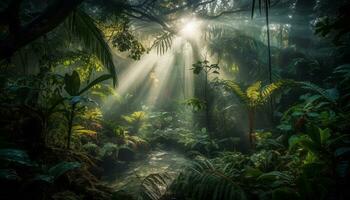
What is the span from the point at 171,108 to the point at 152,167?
6640mm

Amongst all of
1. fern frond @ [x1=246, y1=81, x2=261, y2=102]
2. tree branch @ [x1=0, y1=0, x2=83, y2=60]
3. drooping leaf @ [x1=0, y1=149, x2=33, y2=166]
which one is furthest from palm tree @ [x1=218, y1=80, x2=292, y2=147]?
drooping leaf @ [x1=0, y1=149, x2=33, y2=166]

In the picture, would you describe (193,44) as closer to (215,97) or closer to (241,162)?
(215,97)

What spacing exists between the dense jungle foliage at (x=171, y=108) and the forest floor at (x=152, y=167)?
49 millimetres

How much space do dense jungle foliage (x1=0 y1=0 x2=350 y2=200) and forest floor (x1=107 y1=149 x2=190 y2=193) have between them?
0.05 m

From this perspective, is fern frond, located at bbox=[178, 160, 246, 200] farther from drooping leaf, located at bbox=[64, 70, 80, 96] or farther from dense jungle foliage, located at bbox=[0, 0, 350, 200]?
Answer: drooping leaf, located at bbox=[64, 70, 80, 96]

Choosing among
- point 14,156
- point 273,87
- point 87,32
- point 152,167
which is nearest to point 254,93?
point 273,87

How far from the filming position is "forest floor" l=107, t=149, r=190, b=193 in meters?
5.45

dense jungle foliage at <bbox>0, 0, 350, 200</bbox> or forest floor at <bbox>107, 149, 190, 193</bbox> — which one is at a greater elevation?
dense jungle foliage at <bbox>0, 0, 350, 200</bbox>

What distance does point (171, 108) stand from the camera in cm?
1301

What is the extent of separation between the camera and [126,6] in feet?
21.0

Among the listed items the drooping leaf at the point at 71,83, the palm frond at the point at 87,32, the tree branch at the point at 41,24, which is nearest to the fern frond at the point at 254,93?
the palm frond at the point at 87,32

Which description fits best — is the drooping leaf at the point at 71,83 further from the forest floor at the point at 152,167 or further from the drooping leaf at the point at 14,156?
the drooping leaf at the point at 14,156

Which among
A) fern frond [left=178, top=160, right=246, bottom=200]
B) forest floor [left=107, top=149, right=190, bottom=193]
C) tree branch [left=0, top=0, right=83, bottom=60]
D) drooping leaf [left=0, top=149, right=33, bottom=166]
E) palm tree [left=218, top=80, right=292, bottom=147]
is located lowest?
forest floor [left=107, top=149, right=190, bottom=193]

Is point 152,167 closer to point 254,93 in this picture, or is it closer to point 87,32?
point 254,93
